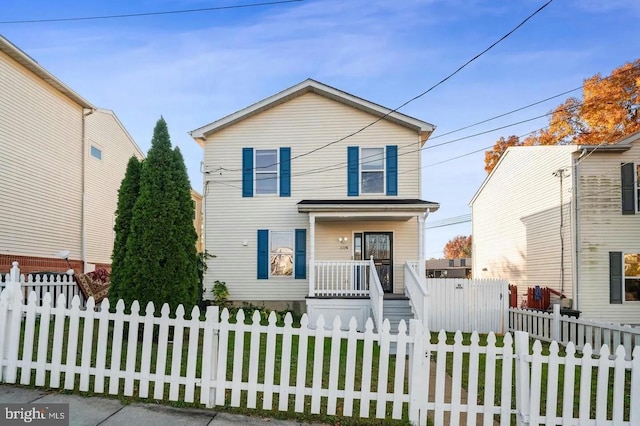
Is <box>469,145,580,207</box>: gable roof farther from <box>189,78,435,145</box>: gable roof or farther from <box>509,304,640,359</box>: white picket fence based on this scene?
<box>509,304,640,359</box>: white picket fence

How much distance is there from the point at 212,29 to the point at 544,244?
12.8 m

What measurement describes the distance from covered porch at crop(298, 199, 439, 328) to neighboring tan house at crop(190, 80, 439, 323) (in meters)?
0.04

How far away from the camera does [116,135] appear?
1955 centimetres

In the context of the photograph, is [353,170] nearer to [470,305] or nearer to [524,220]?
[470,305]

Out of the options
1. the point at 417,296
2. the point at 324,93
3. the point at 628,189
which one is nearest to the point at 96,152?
the point at 324,93

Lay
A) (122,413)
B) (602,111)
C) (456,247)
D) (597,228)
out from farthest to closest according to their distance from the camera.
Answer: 1. (456,247)
2. (602,111)
3. (597,228)
4. (122,413)

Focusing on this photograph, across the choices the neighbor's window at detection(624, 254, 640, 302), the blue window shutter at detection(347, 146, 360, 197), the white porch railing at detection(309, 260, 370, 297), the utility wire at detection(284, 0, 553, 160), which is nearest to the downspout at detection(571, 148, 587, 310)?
the neighbor's window at detection(624, 254, 640, 302)

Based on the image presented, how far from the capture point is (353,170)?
46.3 feet

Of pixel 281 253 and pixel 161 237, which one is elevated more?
pixel 161 237

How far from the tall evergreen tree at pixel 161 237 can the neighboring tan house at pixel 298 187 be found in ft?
22.9

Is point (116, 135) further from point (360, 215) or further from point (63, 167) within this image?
point (360, 215)

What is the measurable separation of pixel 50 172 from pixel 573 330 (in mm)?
15574

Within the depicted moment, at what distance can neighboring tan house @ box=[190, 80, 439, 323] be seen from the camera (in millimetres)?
13945

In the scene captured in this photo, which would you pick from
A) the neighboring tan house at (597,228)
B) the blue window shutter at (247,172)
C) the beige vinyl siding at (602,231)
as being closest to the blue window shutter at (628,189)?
the neighboring tan house at (597,228)
